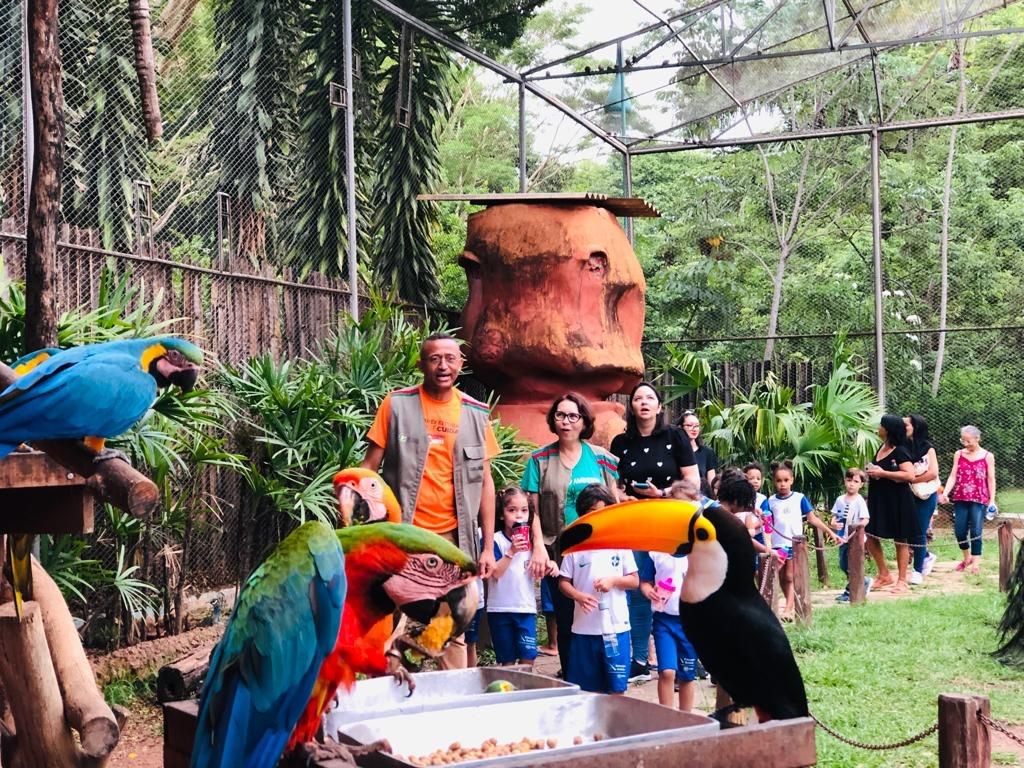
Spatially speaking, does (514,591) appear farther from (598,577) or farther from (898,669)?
(898,669)

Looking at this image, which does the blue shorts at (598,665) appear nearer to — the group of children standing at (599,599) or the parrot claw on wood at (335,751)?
the group of children standing at (599,599)

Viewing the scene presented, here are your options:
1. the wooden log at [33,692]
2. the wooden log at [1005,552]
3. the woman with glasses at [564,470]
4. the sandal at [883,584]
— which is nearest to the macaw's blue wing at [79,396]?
the wooden log at [33,692]

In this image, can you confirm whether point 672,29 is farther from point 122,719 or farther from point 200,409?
point 122,719

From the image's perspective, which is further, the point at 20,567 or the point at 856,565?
the point at 856,565

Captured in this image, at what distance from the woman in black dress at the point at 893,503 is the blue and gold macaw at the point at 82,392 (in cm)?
760

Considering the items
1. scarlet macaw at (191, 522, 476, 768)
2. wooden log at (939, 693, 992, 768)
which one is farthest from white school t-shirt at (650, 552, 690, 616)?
scarlet macaw at (191, 522, 476, 768)

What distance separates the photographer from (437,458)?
5.55m

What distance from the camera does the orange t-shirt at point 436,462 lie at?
5.54m

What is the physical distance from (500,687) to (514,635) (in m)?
2.80

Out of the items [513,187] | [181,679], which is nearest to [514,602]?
[181,679]

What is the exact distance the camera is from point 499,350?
9.84 metres

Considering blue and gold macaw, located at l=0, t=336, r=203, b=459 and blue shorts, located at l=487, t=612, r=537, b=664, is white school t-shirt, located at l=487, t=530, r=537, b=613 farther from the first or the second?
blue and gold macaw, located at l=0, t=336, r=203, b=459

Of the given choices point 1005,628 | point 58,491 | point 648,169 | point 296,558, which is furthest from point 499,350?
point 648,169

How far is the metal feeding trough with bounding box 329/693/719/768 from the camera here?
280 centimetres
